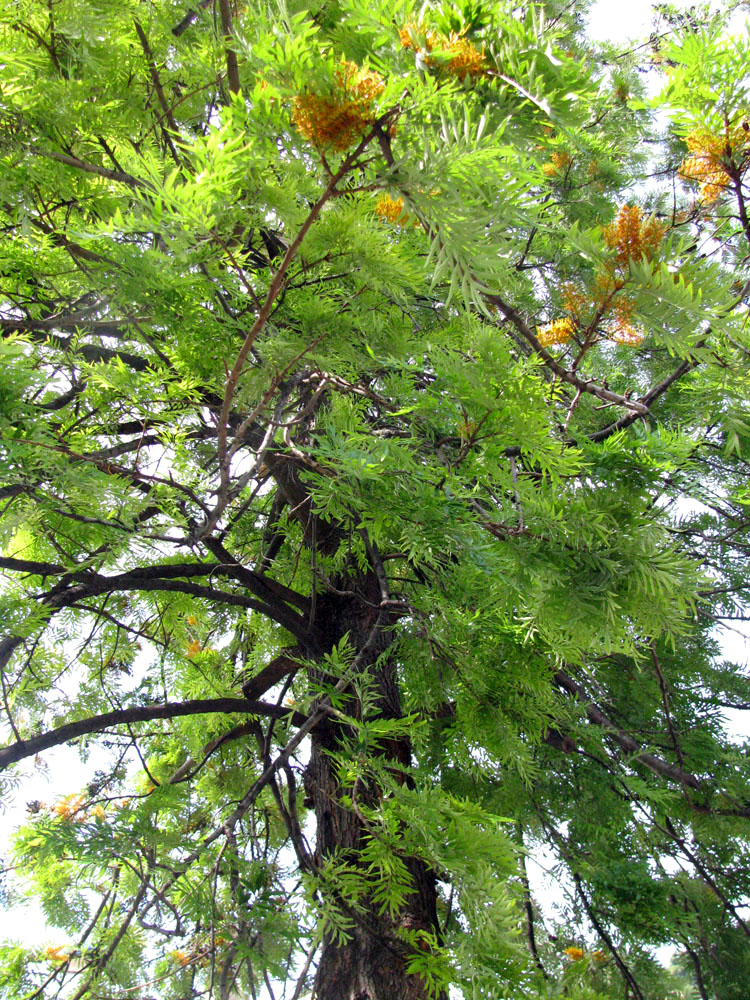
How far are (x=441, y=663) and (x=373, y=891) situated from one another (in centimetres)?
57

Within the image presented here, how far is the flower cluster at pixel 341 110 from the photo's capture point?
27.6 inches

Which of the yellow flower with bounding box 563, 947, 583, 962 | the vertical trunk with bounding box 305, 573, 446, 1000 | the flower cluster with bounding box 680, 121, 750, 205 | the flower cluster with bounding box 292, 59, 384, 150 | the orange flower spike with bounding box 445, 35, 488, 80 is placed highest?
the flower cluster with bounding box 680, 121, 750, 205

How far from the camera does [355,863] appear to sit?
1.73 metres

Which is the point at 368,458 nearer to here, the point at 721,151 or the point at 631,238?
the point at 631,238

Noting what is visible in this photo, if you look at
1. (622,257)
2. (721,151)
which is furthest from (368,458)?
(721,151)

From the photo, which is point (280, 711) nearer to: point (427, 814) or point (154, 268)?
point (427, 814)

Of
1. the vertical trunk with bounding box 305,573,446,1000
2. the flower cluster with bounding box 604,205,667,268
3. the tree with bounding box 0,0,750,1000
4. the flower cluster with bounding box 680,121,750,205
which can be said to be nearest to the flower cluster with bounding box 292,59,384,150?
the tree with bounding box 0,0,750,1000

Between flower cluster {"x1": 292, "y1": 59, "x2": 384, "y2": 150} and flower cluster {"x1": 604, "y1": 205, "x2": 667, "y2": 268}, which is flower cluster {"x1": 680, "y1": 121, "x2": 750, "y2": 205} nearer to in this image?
flower cluster {"x1": 604, "y1": 205, "x2": 667, "y2": 268}

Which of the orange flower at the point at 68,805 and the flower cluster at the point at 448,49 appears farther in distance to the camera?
the orange flower at the point at 68,805

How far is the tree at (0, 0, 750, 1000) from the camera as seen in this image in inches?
30.9

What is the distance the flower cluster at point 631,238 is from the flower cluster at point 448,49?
0.31 meters

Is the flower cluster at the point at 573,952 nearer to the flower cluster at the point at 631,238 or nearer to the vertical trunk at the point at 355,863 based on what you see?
the vertical trunk at the point at 355,863

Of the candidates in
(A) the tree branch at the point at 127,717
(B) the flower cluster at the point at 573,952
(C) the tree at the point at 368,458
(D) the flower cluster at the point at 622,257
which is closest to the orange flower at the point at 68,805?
(C) the tree at the point at 368,458

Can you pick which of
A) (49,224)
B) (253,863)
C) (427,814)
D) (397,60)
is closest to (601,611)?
(427,814)
